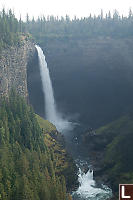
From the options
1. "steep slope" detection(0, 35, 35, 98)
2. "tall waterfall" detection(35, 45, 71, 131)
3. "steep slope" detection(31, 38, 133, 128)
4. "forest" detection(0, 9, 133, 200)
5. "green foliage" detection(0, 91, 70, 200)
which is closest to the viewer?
"green foliage" detection(0, 91, 70, 200)

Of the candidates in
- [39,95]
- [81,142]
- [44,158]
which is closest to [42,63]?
[39,95]

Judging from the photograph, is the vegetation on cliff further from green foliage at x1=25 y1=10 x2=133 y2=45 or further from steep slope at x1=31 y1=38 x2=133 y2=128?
green foliage at x1=25 y1=10 x2=133 y2=45

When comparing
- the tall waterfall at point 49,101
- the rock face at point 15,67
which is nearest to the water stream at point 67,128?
the tall waterfall at point 49,101

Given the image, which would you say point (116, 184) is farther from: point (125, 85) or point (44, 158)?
point (125, 85)

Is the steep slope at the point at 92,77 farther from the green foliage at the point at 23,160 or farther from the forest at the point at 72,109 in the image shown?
the green foliage at the point at 23,160

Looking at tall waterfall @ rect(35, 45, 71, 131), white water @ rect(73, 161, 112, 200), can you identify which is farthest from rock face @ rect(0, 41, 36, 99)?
white water @ rect(73, 161, 112, 200)

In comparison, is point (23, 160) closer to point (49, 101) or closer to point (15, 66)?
point (15, 66)
